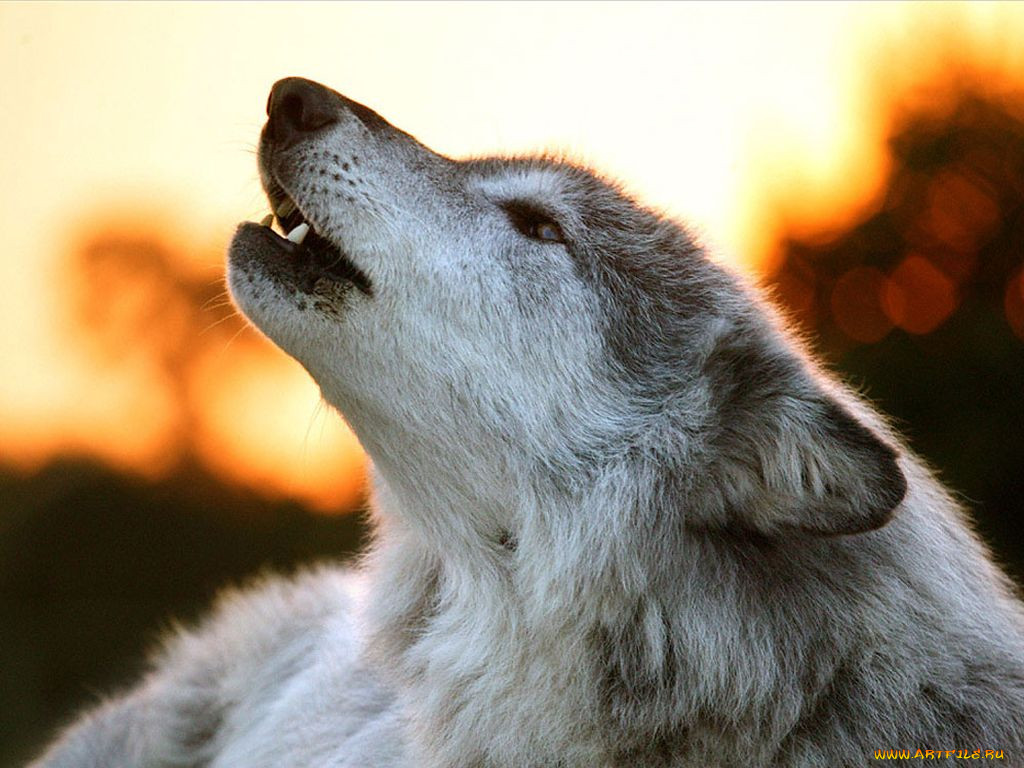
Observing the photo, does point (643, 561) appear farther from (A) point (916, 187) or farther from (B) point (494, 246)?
(A) point (916, 187)

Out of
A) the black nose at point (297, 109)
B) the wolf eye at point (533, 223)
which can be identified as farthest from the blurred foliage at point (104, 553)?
the black nose at point (297, 109)

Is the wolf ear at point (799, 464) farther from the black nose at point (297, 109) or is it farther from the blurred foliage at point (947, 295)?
the blurred foliage at point (947, 295)

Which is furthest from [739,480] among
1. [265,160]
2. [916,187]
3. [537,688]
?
[916,187]

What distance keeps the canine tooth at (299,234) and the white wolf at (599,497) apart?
1 cm

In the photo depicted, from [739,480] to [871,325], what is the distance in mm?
10775

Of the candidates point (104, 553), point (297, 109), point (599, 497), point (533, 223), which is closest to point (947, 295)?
point (104, 553)

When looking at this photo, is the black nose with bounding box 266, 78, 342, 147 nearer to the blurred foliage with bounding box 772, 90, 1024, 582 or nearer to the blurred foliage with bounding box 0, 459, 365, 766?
the blurred foliage with bounding box 0, 459, 365, 766

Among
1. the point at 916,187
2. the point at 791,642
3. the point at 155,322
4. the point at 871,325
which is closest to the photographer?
the point at 791,642

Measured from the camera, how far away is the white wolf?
3.37 m

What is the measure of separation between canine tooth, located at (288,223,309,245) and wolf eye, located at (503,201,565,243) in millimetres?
663

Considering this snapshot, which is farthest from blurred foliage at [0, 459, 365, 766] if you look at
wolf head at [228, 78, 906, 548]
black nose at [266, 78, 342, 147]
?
black nose at [266, 78, 342, 147]

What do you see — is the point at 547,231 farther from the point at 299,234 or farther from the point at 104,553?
the point at 104,553

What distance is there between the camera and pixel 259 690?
5336 millimetres

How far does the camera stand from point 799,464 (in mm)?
3346
